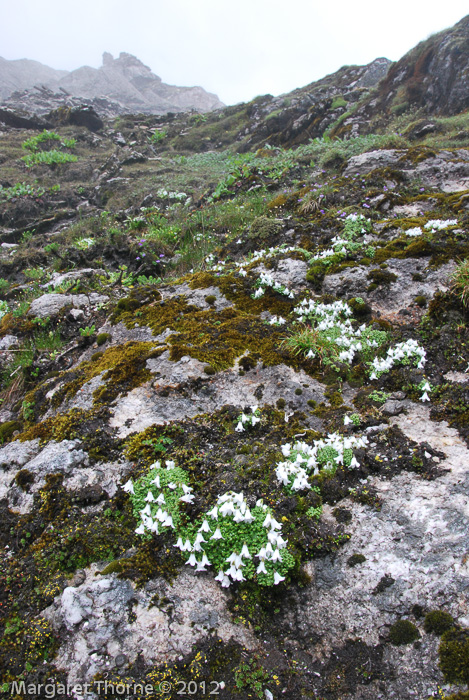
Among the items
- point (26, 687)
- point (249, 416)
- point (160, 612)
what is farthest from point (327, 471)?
point (26, 687)

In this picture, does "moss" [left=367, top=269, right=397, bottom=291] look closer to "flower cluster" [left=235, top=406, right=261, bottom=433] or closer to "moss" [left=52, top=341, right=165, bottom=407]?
"flower cluster" [left=235, top=406, right=261, bottom=433]

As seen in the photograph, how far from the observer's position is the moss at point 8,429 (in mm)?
4732

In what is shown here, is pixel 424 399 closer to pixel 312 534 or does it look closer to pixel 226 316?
pixel 312 534

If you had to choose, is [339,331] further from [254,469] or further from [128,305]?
[128,305]

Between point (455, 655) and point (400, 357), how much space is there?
10.6 feet

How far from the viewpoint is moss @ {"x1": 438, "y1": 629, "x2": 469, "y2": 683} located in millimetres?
2060

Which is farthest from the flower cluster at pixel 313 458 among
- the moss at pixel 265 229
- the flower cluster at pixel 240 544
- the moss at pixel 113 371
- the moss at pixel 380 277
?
the moss at pixel 265 229

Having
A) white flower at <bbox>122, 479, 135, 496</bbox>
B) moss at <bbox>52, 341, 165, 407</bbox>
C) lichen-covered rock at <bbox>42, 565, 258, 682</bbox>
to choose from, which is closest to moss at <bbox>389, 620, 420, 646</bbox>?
lichen-covered rock at <bbox>42, 565, 258, 682</bbox>

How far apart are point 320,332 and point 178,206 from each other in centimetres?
1169

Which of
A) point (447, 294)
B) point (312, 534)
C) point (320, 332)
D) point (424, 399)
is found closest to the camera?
point (312, 534)

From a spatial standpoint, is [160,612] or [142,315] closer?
[160,612]

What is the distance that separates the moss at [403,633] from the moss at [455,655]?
0.16m

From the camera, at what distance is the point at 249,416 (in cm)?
421

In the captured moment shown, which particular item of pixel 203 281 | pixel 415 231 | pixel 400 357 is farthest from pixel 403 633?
pixel 415 231
